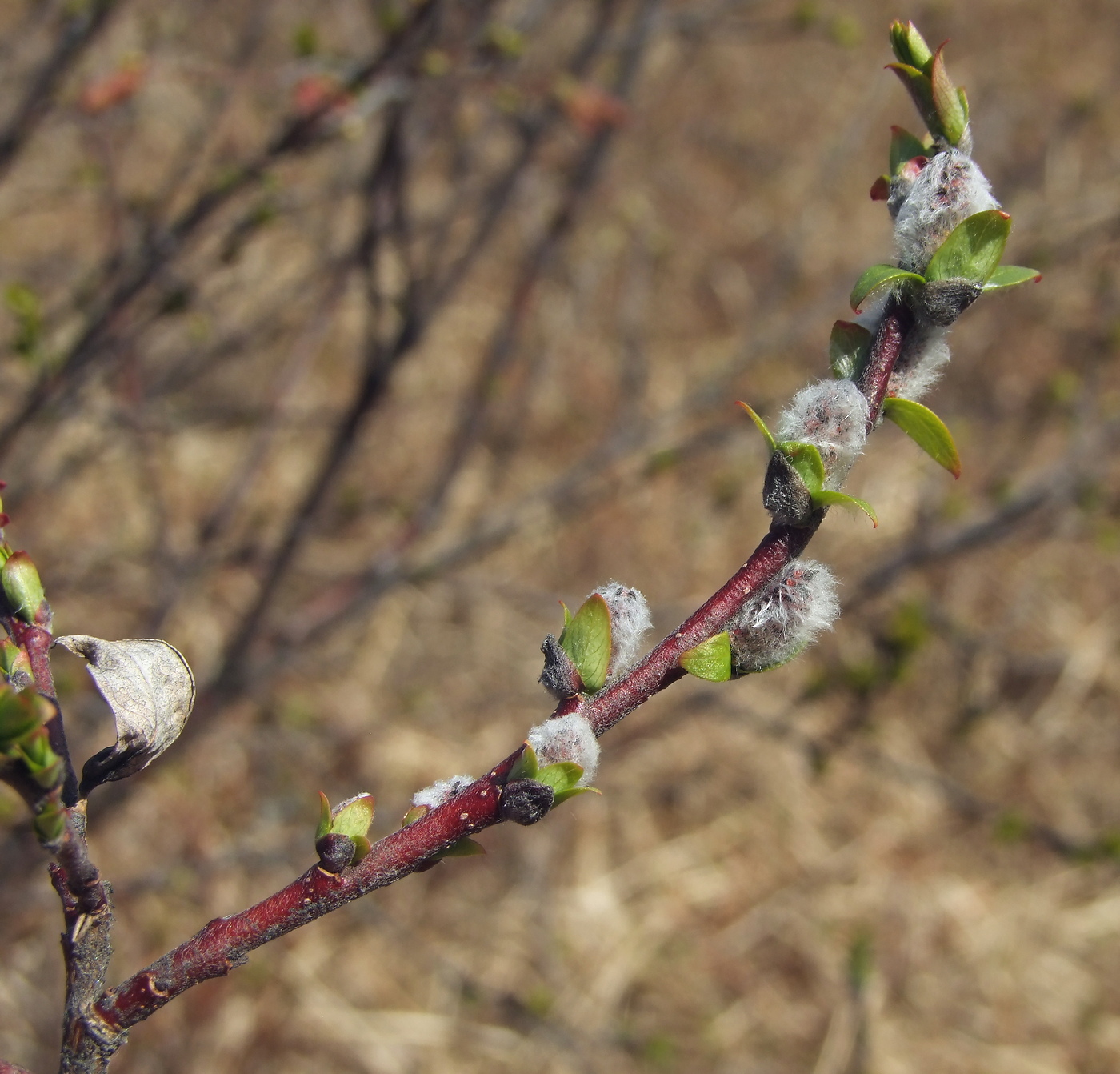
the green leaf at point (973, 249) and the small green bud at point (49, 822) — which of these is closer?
the small green bud at point (49, 822)

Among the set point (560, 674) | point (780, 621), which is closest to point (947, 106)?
point (780, 621)

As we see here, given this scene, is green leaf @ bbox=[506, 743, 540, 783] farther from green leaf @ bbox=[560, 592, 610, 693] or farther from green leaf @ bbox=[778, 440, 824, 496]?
green leaf @ bbox=[778, 440, 824, 496]

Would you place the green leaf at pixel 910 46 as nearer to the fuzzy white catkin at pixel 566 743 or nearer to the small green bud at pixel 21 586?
the fuzzy white catkin at pixel 566 743

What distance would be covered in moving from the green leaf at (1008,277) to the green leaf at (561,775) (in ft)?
1.51

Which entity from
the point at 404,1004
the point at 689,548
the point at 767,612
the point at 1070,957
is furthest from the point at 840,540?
the point at 767,612

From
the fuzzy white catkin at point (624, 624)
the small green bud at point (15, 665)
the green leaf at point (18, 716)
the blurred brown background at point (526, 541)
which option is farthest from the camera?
the blurred brown background at point (526, 541)

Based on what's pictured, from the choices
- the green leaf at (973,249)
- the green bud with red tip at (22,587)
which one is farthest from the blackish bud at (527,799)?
the green leaf at (973,249)

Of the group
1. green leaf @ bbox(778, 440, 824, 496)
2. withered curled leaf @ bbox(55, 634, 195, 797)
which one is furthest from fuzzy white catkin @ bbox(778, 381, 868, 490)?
withered curled leaf @ bbox(55, 634, 195, 797)

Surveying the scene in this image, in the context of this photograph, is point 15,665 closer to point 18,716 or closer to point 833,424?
point 18,716

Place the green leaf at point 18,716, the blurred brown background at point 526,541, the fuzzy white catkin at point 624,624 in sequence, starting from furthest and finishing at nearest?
1. the blurred brown background at point 526,541
2. the fuzzy white catkin at point 624,624
3. the green leaf at point 18,716

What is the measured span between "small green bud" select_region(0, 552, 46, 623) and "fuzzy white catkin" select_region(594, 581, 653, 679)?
0.41 metres

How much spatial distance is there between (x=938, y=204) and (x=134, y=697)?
2.25 ft

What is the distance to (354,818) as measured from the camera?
28.5 inches

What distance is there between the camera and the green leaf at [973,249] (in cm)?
70
